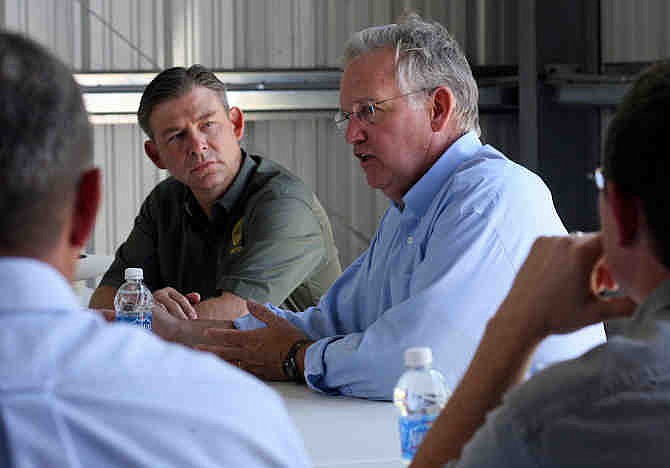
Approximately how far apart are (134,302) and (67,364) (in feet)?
7.66

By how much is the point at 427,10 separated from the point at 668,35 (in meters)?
1.70

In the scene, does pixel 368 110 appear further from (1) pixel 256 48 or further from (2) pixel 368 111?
(1) pixel 256 48

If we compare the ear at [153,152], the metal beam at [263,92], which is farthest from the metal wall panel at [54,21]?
the ear at [153,152]

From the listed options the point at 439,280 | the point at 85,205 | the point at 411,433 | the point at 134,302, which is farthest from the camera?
the point at 134,302

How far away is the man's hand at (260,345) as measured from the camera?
243 cm

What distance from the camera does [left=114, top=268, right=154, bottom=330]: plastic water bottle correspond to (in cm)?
284

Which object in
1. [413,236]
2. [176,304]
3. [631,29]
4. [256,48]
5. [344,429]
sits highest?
[631,29]

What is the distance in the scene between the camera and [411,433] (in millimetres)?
1729

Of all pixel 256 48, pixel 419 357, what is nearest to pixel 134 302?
pixel 419 357

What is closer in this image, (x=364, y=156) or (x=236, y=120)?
(x=364, y=156)

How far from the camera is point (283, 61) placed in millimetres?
7125

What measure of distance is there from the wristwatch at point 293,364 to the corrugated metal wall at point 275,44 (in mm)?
4814

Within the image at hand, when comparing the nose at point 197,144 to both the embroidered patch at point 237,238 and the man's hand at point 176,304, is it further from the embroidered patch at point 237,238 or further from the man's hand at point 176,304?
the man's hand at point 176,304

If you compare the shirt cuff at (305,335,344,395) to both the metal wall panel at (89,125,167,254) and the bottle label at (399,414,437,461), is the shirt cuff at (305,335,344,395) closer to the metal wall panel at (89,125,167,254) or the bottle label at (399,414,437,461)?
the bottle label at (399,414,437,461)
